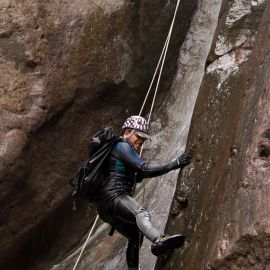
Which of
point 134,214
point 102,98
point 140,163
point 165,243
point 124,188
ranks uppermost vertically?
point 140,163

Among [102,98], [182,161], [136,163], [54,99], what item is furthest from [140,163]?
[102,98]

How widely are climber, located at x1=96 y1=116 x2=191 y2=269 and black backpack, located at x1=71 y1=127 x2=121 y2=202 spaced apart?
0.25 feet

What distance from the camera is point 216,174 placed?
5961mm

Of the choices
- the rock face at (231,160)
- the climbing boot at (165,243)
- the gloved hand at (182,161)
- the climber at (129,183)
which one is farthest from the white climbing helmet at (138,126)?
the climbing boot at (165,243)

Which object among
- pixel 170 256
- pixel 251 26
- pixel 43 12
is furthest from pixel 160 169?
pixel 43 12

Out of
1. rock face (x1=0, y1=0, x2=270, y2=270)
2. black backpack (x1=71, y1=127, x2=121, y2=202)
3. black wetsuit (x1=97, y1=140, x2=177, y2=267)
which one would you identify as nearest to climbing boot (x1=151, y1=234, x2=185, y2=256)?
rock face (x1=0, y1=0, x2=270, y2=270)

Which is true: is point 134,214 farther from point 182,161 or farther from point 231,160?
point 231,160

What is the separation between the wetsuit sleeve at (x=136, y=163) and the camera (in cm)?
596

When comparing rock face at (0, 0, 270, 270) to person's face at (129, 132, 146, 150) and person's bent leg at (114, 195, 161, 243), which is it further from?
person's face at (129, 132, 146, 150)

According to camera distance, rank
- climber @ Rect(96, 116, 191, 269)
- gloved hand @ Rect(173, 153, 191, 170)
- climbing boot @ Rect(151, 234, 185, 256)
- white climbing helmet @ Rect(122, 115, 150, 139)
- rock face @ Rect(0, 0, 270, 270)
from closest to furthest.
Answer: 1. climbing boot @ Rect(151, 234, 185, 256)
2. climber @ Rect(96, 116, 191, 269)
3. gloved hand @ Rect(173, 153, 191, 170)
4. white climbing helmet @ Rect(122, 115, 150, 139)
5. rock face @ Rect(0, 0, 270, 270)

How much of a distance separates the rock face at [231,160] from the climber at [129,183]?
0.30 meters

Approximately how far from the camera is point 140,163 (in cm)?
604

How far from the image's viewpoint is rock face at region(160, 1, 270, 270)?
4727 mm

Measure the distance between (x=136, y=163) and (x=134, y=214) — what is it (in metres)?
0.58
